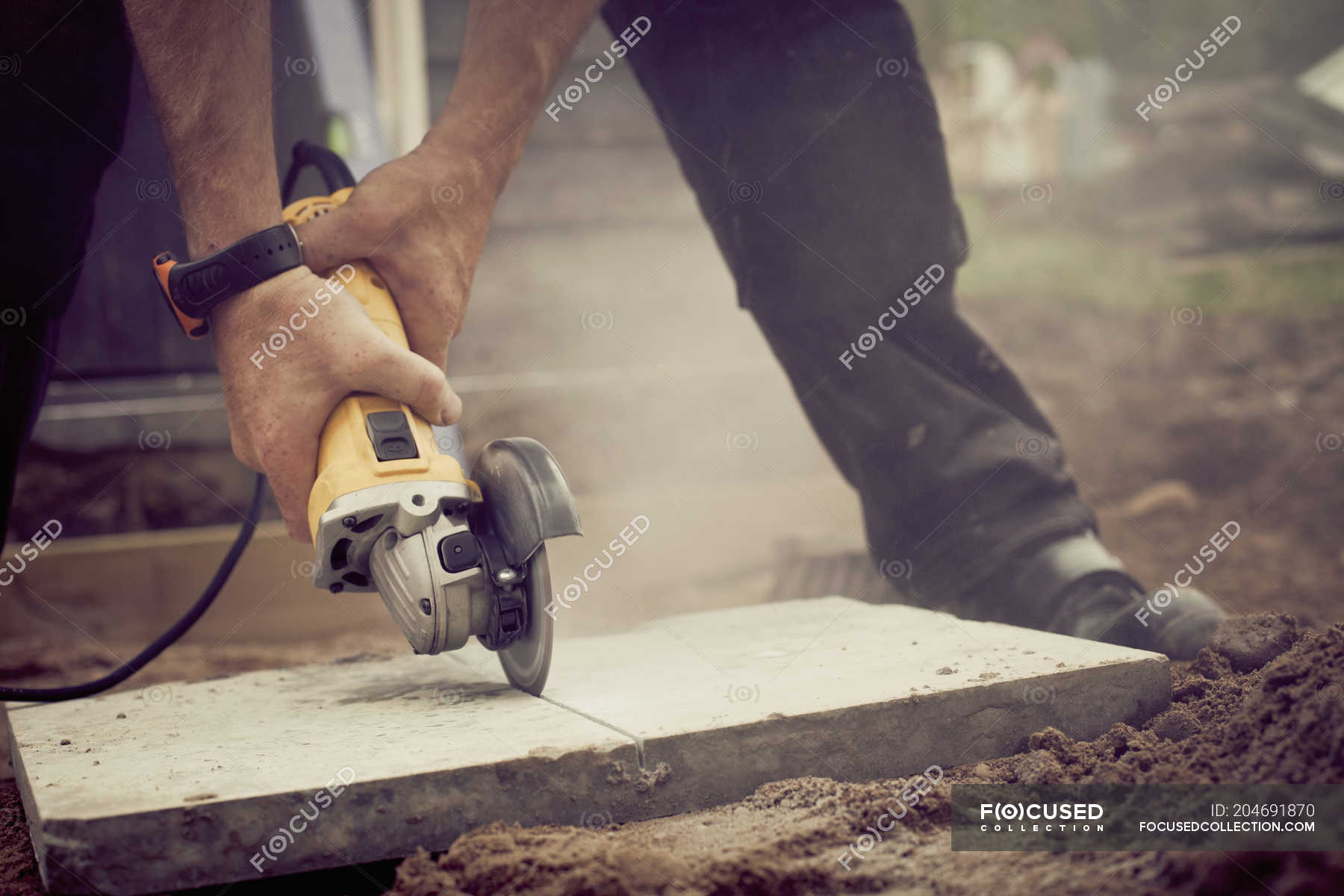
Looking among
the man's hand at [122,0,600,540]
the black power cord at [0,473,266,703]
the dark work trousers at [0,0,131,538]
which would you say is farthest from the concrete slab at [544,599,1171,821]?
the dark work trousers at [0,0,131,538]

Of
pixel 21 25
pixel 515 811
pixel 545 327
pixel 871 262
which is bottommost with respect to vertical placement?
pixel 515 811

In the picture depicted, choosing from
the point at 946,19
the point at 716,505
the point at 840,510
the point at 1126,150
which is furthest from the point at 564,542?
the point at 1126,150

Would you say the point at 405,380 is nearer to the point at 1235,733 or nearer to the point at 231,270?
the point at 231,270

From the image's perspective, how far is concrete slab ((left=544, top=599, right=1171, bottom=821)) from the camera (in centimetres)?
116

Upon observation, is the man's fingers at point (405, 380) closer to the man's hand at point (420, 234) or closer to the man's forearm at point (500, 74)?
the man's hand at point (420, 234)

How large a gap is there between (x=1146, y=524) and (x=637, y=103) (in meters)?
3.31

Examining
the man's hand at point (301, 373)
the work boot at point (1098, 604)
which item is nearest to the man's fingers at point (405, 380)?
the man's hand at point (301, 373)

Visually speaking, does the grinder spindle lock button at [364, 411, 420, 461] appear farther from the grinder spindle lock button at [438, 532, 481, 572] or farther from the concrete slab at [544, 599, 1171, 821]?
the concrete slab at [544, 599, 1171, 821]

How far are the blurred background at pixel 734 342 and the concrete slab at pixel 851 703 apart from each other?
121 cm

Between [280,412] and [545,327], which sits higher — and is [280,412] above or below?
below

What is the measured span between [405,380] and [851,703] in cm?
72

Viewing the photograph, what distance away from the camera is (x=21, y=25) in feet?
4.94

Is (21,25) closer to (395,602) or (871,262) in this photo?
(395,602)

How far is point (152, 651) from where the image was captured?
1640mm
